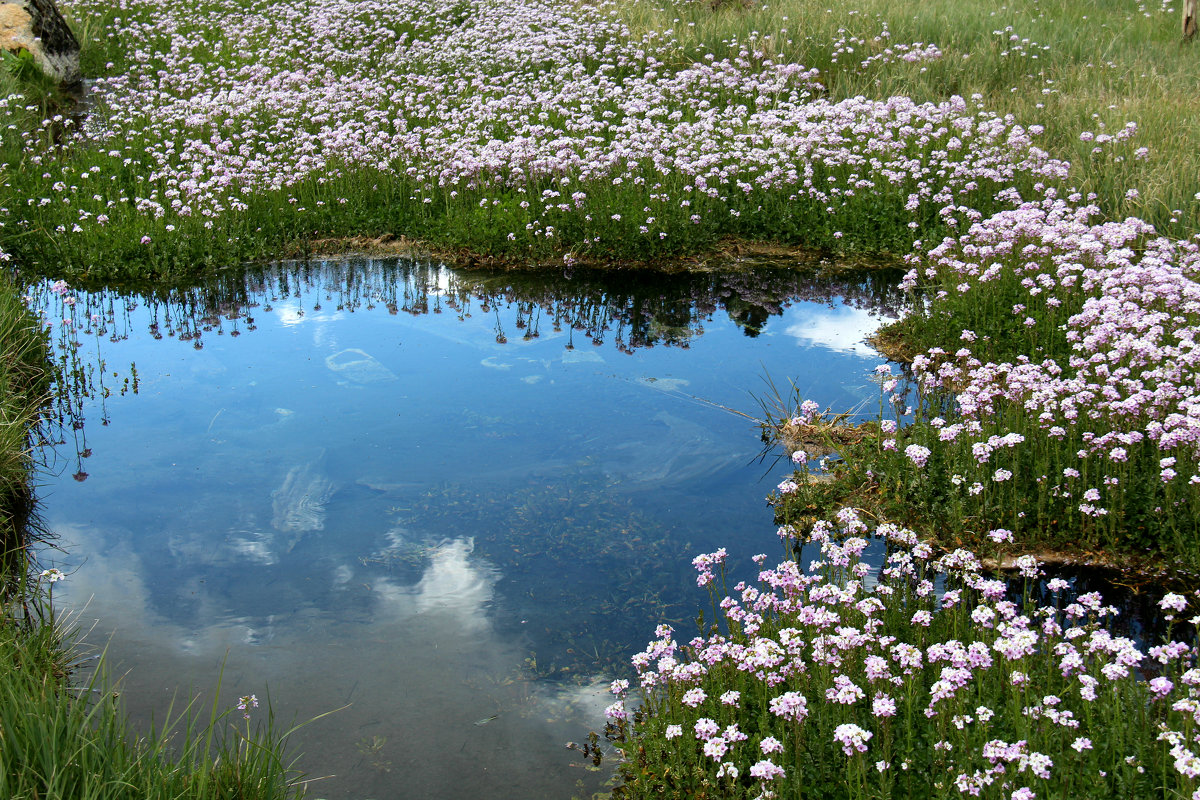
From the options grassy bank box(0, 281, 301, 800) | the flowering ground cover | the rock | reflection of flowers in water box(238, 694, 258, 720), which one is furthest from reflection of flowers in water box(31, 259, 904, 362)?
the rock

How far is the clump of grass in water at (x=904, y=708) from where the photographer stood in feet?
11.1

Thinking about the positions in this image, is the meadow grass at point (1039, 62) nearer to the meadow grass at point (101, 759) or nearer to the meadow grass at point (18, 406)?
the meadow grass at point (101, 759)

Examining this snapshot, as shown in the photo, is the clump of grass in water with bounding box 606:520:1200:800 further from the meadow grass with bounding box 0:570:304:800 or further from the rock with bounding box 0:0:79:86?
the rock with bounding box 0:0:79:86

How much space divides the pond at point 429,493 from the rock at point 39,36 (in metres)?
8.60

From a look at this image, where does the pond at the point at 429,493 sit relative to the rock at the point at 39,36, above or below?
below

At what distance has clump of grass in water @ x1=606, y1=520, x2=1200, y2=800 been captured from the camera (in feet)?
11.1

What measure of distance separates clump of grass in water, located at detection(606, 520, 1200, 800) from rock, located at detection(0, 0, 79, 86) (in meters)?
17.1

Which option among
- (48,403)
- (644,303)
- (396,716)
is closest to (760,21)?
(644,303)

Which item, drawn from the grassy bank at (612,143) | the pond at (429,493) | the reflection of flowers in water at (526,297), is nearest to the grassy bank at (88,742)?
the pond at (429,493)

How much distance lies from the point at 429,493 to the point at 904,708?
11.8ft

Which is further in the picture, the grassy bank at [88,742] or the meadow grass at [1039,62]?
the meadow grass at [1039,62]

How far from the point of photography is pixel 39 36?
653 inches

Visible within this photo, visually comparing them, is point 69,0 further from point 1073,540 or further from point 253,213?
point 1073,540

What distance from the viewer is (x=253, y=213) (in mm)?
11891
